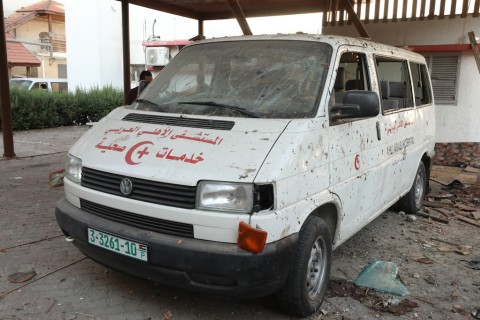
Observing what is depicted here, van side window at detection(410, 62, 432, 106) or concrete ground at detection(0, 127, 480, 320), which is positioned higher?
van side window at detection(410, 62, 432, 106)

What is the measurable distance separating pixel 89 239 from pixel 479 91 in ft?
28.4

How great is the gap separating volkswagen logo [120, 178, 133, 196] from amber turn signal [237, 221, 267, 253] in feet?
2.68

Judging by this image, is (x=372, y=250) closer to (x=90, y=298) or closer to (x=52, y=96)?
(x=90, y=298)

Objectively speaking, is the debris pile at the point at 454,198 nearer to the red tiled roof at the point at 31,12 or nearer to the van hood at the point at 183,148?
the van hood at the point at 183,148

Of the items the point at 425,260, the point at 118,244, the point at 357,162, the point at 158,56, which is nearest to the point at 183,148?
the point at 118,244

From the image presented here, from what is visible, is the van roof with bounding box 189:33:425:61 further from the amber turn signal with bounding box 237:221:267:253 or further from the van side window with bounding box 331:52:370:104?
the amber turn signal with bounding box 237:221:267:253

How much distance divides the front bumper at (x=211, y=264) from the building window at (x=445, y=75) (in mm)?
7822

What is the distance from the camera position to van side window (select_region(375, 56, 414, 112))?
4.39 metres

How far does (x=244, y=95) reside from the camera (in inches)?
137

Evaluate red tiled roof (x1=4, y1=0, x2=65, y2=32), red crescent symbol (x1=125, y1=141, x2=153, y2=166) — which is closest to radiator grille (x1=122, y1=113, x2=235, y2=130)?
red crescent symbol (x1=125, y1=141, x2=153, y2=166)

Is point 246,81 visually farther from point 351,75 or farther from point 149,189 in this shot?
point 149,189

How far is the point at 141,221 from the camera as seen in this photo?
9.39 ft

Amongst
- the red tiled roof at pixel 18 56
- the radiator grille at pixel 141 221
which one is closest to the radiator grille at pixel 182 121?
the radiator grille at pixel 141 221

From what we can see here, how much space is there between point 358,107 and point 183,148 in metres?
1.39
